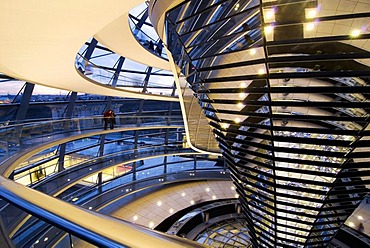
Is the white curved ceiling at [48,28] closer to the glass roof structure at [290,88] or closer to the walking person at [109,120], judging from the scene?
the glass roof structure at [290,88]

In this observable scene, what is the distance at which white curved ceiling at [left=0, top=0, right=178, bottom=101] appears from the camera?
3.96 meters

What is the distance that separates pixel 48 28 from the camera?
4.87 m

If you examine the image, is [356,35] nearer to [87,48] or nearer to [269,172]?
[269,172]

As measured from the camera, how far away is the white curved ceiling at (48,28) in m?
3.96

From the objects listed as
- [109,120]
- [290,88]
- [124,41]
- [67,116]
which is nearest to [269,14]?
[290,88]

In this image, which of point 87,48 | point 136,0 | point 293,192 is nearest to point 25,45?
point 136,0

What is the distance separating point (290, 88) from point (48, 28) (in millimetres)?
4475

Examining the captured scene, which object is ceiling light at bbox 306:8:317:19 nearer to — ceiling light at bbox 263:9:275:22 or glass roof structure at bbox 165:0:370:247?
glass roof structure at bbox 165:0:370:247

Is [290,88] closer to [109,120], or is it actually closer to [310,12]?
[310,12]

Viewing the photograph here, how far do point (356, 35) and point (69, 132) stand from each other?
14.1m

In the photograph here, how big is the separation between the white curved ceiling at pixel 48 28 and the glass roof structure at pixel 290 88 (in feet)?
4.66

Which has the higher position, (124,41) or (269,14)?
(124,41)

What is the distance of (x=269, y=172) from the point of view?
6.57 meters

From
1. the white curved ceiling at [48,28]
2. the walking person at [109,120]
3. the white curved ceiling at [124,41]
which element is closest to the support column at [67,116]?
the walking person at [109,120]
